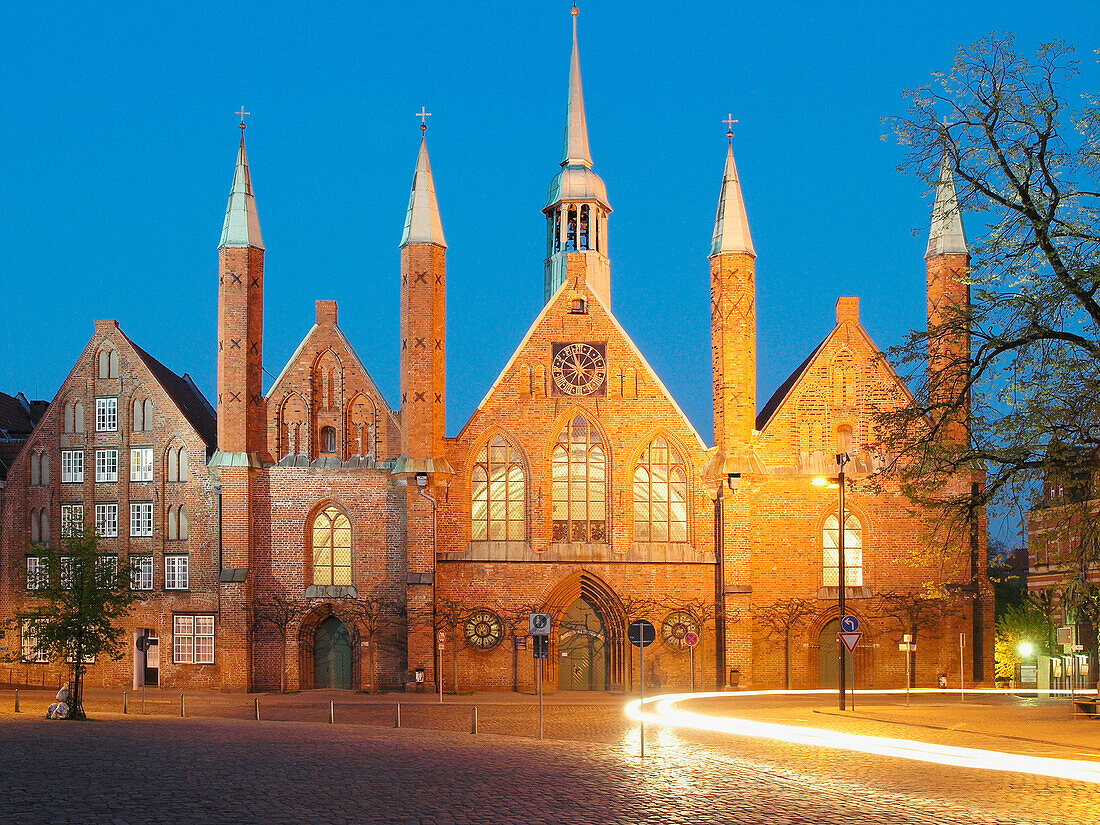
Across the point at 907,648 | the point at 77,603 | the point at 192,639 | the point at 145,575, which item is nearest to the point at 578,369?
the point at 907,648

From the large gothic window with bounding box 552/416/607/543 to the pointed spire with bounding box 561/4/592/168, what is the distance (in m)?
16.2

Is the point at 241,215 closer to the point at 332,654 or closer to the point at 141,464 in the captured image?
the point at 141,464

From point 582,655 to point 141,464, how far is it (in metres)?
18.9

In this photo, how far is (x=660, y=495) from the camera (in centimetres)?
4641

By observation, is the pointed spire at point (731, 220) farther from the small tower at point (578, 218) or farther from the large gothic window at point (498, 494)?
the large gothic window at point (498, 494)

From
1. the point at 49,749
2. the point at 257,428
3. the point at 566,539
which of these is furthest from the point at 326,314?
the point at 49,749

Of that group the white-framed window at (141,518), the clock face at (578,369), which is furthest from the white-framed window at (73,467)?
the clock face at (578,369)

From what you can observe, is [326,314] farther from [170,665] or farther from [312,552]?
[170,665]

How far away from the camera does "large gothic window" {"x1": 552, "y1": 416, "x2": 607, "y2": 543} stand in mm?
46125

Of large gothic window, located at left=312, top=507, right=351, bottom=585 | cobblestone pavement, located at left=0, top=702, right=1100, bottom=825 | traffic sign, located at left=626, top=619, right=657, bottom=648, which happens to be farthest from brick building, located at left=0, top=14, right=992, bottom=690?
traffic sign, located at left=626, top=619, right=657, bottom=648

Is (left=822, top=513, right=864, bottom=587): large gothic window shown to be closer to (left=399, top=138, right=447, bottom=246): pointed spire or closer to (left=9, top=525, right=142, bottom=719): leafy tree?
(left=399, top=138, right=447, bottom=246): pointed spire

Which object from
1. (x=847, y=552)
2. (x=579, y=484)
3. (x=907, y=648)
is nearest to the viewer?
(x=907, y=648)

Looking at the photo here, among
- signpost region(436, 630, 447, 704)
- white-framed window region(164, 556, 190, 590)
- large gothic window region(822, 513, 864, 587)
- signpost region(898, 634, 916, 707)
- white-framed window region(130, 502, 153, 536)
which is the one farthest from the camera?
white-framed window region(130, 502, 153, 536)

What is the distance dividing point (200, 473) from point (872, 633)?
26075 mm
